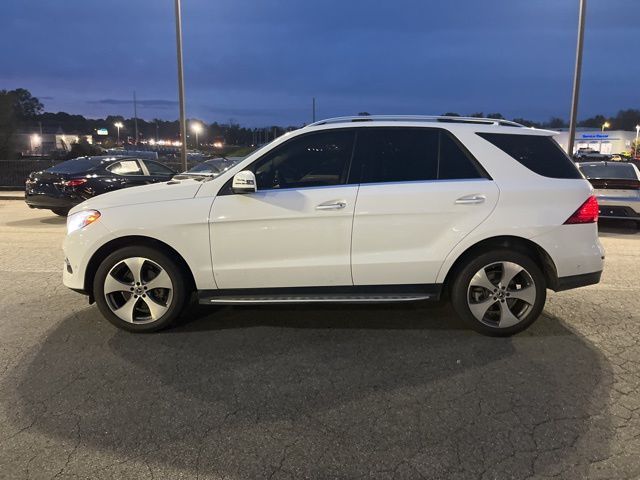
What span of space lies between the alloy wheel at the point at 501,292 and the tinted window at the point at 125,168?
940 centimetres

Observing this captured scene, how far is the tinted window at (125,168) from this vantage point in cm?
1155

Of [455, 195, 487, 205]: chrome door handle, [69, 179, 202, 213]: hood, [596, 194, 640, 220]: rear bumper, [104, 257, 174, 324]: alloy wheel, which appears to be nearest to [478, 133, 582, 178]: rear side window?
[455, 195, 487, 205]: chrome door handle

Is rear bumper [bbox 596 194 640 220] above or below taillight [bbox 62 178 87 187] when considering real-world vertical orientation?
below

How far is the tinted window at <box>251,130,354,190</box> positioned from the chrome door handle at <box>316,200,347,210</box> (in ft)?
0.69

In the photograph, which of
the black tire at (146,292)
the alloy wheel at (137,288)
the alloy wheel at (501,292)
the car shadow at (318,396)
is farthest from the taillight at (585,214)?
the alloy wheel at (137,288)

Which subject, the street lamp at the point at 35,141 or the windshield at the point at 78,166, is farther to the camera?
the street lamp at the point at 35,141

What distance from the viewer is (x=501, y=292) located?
4.40 m

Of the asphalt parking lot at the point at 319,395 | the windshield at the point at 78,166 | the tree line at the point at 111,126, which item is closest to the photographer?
the asphalt parking lot at the point at 319,395

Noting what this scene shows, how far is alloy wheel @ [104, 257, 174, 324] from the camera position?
443 centimetres

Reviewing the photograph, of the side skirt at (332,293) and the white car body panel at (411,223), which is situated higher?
the white car body panel at (411,223)

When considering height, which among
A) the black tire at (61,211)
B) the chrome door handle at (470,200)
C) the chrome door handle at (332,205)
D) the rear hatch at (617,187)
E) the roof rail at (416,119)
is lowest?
the black tire at (61,211)

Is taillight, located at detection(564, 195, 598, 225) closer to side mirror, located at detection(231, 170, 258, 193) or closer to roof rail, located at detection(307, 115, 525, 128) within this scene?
roof rail, located at detection(307, 115, 525, 128)

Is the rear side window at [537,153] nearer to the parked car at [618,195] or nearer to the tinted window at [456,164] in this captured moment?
the tinted window at [456,164]

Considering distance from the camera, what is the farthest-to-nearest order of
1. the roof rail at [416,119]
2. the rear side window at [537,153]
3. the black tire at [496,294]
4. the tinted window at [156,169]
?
1. the tinted window at [156,169]
2. the roof rail at [416,119]
3. the rear side window at [537,153]
4. the black tire at [496,294]
